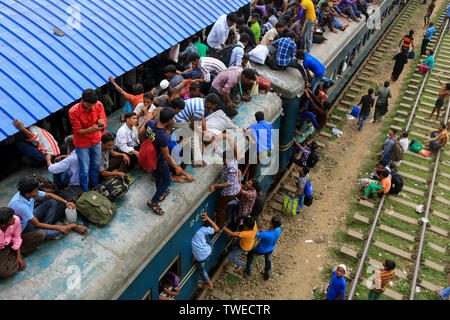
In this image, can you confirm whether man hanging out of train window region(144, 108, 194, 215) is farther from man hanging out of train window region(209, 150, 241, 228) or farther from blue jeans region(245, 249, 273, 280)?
blue jeans region(245, 249, 273, 280)

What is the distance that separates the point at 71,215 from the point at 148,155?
1202mm

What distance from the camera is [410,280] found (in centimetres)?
791

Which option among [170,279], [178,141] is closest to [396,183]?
[178,141]

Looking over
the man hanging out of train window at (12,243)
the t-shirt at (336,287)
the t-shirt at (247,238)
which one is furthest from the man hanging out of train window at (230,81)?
the man hanging out of train window at (12,243)

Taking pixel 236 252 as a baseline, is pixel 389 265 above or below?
above

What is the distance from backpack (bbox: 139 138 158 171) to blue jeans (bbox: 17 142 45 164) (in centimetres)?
141

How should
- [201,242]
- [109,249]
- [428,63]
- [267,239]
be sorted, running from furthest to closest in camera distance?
1. [428,63]
2. [267,239]
3. [201,242]
4. [109,249]

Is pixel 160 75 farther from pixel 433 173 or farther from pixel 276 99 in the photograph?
pixel 433 173

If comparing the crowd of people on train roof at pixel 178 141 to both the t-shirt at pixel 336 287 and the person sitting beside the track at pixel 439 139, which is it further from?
the person sitting beside the track at pixel 439 139

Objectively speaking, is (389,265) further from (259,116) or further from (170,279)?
(170,279)

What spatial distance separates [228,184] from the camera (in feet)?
19.2

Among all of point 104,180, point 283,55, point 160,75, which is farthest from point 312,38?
point 104,180

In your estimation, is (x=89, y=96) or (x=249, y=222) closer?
(x=89, y=96)

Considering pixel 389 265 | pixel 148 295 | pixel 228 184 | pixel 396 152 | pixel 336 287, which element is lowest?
pixel 336 287
